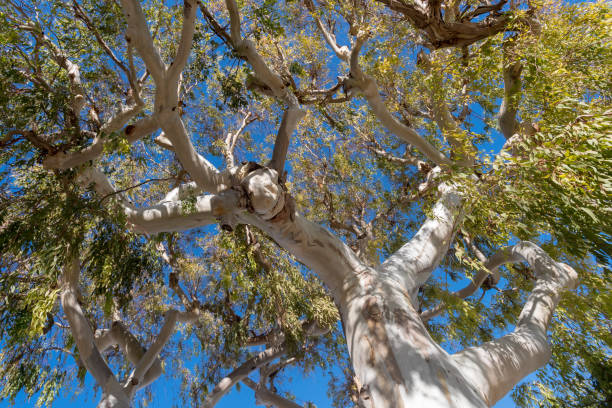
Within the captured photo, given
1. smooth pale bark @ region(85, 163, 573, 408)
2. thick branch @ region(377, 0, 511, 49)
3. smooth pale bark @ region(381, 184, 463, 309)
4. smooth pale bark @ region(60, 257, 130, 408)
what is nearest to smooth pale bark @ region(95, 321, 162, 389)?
smooth pale bark @ region(60, 257, 130, 408)

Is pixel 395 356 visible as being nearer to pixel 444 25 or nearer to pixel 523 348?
pixel 523 348

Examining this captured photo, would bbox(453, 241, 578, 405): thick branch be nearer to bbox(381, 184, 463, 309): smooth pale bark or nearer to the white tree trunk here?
the white tree trunk

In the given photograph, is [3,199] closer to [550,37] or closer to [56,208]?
[56,208]

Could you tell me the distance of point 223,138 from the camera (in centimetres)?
782

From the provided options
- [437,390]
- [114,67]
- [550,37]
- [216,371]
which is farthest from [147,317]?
[550,37]

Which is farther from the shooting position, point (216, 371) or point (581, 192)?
point (216, 371)

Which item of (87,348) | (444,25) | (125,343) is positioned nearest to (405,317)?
(444,25)

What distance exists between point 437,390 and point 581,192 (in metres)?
1.73

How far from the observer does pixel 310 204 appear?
8.15 m

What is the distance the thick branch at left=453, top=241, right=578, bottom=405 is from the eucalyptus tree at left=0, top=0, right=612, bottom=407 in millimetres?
24

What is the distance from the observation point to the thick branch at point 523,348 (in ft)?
8.57

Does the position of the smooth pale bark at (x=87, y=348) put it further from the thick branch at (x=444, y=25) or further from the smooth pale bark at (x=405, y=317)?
the thick branch at (x=444, y=25)

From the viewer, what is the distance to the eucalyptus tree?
8.68 ft

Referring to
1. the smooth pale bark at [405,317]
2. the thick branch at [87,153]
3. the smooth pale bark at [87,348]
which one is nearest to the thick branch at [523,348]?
the smooth pale bark at [405,317]
